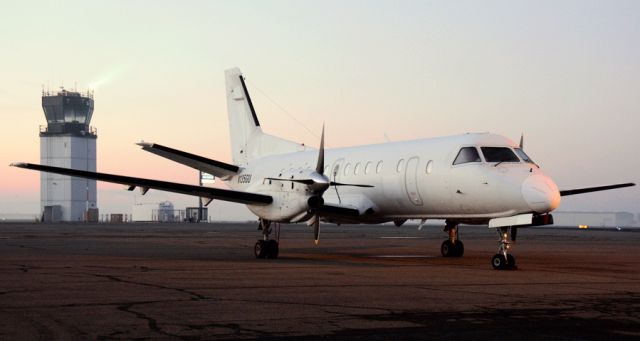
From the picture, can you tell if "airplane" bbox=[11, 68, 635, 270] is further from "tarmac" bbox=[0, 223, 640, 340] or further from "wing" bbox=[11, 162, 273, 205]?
"tarmac" bbox=[0, 223, 640, 340]

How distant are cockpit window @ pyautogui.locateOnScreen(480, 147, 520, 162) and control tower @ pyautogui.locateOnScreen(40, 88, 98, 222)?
9622 cm

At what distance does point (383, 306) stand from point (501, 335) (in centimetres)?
263

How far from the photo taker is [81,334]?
8.21 metres

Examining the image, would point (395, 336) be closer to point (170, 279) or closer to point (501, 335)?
point (501, 335)

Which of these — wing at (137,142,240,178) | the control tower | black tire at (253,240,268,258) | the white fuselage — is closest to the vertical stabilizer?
wing at (137,142,240,178)

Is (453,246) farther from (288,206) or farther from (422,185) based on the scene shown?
(288,206)

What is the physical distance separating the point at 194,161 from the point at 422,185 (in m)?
7.02

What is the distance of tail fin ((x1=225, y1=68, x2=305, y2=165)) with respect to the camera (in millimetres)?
27922

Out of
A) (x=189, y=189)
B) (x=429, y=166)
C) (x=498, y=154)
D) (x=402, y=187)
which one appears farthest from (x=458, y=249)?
(x=189, y=189)

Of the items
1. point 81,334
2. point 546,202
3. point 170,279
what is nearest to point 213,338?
point 81,334

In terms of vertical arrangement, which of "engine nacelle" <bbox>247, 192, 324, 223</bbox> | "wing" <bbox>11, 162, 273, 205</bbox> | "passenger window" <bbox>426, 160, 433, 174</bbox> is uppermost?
"passenger window" <bbox>426, 160, 433, 174</bbox>

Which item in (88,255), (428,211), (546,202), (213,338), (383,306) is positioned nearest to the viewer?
(213,338)

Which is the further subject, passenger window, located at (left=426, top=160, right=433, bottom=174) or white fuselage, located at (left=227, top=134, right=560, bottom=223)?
passenger window, located at (left=426, top=160, right=433, bottom=174)

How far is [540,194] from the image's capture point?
1742 centimetres
